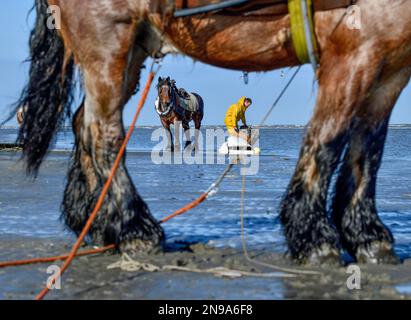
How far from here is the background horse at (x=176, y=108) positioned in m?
24.5

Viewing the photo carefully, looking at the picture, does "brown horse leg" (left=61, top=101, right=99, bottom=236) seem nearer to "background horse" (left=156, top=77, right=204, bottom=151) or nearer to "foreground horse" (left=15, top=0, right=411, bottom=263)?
"foreground horse" (left=15, top=0, right=411, bottom=263)

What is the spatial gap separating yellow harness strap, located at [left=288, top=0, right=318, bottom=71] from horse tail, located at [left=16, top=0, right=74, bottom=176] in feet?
6.83

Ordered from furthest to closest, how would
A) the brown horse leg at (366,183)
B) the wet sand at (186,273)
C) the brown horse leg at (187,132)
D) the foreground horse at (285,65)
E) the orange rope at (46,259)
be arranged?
the brown horse leg at (187,132)
the brown horse leg at (366,183)
the orange rope at (46,259)
the foreground horse at (285,65)
the wet sand at (186,273)

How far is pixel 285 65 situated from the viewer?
217 inches

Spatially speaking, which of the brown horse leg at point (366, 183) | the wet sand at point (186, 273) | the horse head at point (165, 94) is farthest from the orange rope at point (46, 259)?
the horse head at point (165, 94)

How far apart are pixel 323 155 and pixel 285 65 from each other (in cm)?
76

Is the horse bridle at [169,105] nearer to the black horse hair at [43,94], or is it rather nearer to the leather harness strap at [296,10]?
the black horse hair at [43,94]

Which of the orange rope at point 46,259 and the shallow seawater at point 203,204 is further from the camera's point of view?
the shallow seawater at point 203,204

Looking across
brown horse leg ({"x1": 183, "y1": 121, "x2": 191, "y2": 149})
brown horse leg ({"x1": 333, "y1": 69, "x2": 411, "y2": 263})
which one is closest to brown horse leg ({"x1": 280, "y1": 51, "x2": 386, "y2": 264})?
brown horse leg ({"x1": 333, "y1": 69, "x2": 411, "y2": 263})

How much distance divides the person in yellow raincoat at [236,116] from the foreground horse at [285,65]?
15781 millimetres

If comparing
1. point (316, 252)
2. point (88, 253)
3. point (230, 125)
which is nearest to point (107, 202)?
point (88, 253)

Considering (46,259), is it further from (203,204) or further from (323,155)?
(203,204)

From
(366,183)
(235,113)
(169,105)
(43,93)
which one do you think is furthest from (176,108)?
(366,183)

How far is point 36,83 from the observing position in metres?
6.44
